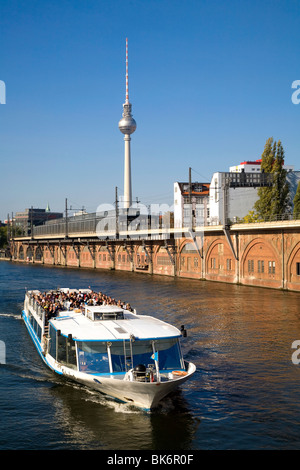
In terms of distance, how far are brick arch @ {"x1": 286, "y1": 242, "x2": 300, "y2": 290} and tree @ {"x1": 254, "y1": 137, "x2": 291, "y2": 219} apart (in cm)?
1697

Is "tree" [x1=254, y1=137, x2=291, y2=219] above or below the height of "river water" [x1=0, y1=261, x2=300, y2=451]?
above

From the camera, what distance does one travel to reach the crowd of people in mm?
30750

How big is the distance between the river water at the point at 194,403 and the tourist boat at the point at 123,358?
934 mm

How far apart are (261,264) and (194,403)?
38827 millimetres

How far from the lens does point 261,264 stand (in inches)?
2269

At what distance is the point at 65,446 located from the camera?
16.7 m

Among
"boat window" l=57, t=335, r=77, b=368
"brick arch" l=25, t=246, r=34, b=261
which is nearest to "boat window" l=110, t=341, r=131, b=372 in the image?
"boat window" l=57, t=335, r=77, b=368

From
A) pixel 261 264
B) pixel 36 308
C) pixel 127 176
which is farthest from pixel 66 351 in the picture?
pixel 127 176

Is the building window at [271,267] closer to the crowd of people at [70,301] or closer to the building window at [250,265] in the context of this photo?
the building window at [250,265]

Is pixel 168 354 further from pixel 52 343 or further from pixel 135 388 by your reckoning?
pixel 52 343

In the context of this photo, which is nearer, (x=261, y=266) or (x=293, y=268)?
(x=293, y=268)

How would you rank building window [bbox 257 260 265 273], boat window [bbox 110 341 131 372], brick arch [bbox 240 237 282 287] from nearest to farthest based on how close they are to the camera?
boat window [bbox 110 341 131 372]
brick arch [bbox 240 237 282 287]
building window [bbox 257 260 265 273]

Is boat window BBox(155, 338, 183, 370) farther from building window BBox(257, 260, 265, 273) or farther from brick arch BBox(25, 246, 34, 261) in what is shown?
brick arch BBox(25, 246, 34, 261)
